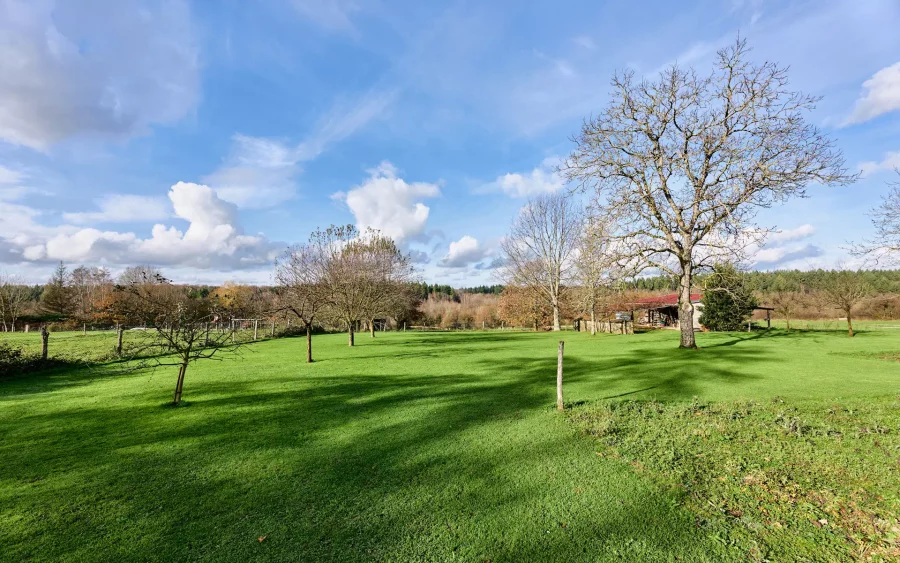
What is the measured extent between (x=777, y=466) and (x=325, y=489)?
5.25 meters

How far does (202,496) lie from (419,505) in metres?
2.31

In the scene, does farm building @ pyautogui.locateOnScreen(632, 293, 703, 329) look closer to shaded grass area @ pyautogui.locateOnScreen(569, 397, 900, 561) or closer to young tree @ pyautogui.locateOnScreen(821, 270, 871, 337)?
young tree @ pyautogui.locateOnScreen(821, 270, 871, 337)

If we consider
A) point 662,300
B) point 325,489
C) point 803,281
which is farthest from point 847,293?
point 803,281

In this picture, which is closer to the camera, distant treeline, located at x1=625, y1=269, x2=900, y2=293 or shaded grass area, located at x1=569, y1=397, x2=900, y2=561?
shaded grass area, located at x1=569, y1=397, x2=900, y2=561

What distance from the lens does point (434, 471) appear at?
454 cm

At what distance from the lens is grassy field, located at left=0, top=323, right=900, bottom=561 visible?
3162mm

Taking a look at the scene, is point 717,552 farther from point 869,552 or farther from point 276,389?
point 276,389

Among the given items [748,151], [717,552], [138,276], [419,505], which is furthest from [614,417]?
[138,276]

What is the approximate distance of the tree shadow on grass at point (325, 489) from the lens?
3.14 metres

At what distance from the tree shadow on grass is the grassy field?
25 millimetres

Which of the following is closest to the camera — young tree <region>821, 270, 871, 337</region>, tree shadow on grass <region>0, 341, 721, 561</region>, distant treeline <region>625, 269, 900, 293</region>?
tree shadow on grass <region>0, 341, 721, 561</region>

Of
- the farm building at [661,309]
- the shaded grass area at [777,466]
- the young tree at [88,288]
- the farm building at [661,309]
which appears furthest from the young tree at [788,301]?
the young tree at [88,288]

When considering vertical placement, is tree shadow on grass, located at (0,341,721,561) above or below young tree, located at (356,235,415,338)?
below

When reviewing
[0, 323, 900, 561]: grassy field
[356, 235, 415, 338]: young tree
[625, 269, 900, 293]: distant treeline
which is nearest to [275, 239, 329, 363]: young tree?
[356, 235, 415, 338]: young tree
